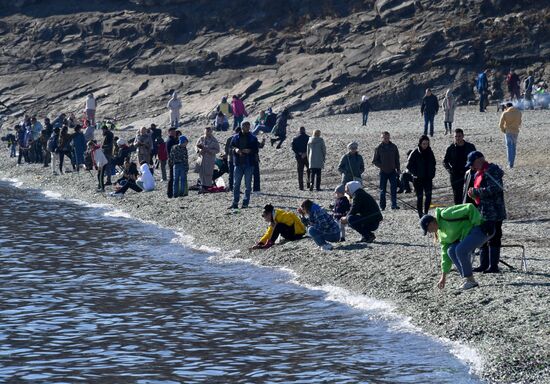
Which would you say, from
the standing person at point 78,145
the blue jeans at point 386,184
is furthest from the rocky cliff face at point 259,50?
the blue jeans at point 386,184

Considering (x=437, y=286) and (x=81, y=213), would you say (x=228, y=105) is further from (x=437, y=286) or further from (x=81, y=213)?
(x=437, y=286)

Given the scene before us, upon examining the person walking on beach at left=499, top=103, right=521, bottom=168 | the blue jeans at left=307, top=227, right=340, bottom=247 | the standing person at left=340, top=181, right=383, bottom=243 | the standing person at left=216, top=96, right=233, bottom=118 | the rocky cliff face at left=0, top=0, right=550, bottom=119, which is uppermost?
the rocky cliff face at left=0, top=0, right=550, bottom=119

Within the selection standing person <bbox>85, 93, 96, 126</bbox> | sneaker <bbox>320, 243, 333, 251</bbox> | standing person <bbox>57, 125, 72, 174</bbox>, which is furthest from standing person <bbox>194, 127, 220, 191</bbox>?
standing person <bbox>85, 93, 96, 126</bbox>

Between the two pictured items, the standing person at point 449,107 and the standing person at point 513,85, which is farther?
the standing person at point 513,85

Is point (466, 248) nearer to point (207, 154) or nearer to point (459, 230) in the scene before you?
point (459, 230)

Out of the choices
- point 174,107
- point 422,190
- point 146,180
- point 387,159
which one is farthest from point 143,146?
A: point 174,107

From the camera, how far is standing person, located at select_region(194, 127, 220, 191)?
29.8 metres

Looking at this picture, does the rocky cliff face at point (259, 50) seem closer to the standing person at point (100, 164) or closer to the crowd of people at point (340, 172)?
the crowd of people at point (340, 172)

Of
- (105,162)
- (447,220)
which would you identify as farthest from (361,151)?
(447,220)

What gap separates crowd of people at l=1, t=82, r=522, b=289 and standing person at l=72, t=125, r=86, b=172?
4cm

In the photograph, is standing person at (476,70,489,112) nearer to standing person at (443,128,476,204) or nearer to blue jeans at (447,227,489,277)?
standing person at (443,128,476,204)

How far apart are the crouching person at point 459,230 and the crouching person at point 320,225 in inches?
196

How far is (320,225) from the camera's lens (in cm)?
2100

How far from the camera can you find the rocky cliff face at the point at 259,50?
176ft
